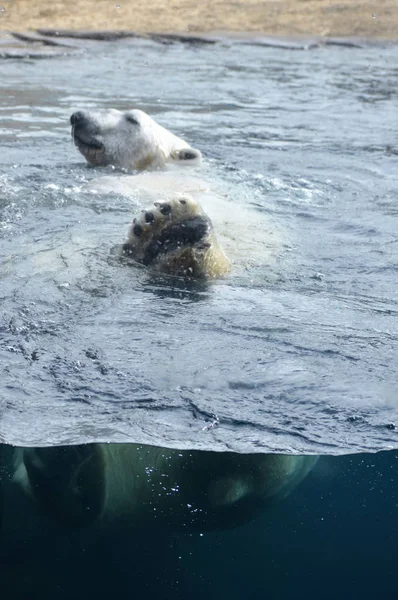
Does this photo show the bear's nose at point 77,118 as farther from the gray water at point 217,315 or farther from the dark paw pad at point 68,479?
the dark paw pad at point 68,479

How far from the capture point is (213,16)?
1672 centimetres

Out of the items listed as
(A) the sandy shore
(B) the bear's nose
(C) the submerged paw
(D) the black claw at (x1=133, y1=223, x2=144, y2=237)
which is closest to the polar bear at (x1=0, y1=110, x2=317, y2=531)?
(C) the submerged paw

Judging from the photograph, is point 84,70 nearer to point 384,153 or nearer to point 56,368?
point 384,153

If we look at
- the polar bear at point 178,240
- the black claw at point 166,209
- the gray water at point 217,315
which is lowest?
the gray water at point 217,315

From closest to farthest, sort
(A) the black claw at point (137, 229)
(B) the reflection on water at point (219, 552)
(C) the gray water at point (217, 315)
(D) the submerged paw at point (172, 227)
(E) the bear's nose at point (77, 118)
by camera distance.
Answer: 1. (B) the reflection on water at point (219, 552)
2. (C) the gray water at point (217, 315)
3. (D) the submerged paw at point (172, 227)
4. (A) the black claw at point (137, 229)
5. (E) the bear's nose at point (77, 118)

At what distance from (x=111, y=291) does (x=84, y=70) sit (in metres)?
8.42

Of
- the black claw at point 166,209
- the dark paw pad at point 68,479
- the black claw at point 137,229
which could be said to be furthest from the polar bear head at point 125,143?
the dark paw pad at point 68,479

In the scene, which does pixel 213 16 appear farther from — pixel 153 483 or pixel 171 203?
pixel 153 483

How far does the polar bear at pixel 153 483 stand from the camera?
2412mm

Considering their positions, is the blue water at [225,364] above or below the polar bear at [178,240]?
below

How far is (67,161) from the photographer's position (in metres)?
6.56

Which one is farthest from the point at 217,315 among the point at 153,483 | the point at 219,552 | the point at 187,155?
the point at 187,155

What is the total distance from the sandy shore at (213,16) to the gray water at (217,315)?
8.39 meters

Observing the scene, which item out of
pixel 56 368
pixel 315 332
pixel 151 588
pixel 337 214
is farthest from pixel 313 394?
pixel 337 214
